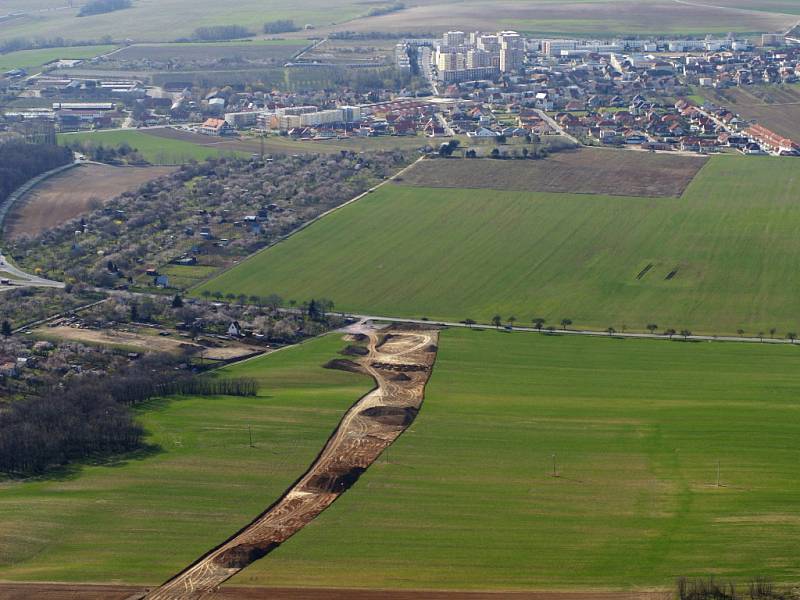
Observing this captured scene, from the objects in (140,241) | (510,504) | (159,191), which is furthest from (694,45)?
(510,504)

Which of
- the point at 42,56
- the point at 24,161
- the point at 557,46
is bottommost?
the point at 24,161

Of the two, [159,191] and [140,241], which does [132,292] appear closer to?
[140,241]

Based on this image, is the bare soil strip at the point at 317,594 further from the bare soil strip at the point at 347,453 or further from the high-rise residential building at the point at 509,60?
the high-rise residential building at the point at 509,60

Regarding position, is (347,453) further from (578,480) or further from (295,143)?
(295,143)

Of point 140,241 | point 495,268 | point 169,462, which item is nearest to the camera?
Answer: point 169,462

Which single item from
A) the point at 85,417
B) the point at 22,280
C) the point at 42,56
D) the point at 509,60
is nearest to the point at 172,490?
the point at 85,417
